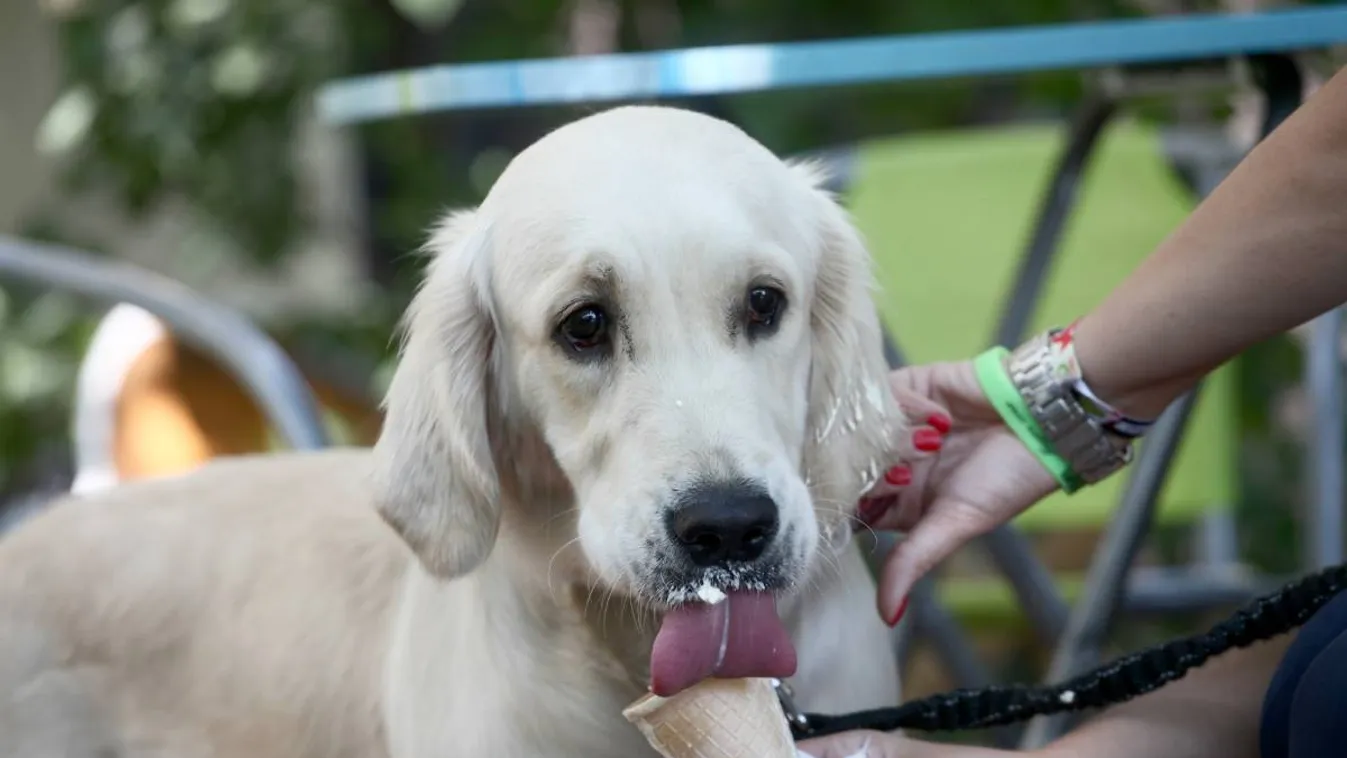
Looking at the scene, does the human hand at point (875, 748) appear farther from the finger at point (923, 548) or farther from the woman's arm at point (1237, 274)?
the woman's arm at point (1237, 274)

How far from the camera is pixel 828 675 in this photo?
1783 millimetres

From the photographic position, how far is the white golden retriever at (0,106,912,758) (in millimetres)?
1550

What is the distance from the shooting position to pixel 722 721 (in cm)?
146

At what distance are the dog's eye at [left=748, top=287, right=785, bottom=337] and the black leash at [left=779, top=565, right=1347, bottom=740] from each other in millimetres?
388

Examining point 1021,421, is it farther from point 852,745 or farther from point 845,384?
point 852,745

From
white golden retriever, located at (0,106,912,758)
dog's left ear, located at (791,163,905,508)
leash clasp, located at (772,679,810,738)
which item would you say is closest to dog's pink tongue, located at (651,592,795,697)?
white golden retriever, located at (0,106,912,758)

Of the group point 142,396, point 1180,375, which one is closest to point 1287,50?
point 1180,375

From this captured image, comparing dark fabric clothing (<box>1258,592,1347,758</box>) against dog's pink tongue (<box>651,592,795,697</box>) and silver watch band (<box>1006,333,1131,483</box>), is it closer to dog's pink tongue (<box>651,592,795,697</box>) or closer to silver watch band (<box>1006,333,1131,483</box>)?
silver watch band (<box>1006,333,1131,483</box>)

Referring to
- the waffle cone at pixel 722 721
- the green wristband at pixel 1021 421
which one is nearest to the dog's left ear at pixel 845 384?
→ the green wristband at pixel 1021 421

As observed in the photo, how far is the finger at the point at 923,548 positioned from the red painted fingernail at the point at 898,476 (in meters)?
0.04

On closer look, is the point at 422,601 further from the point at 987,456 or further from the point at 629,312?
the point at 987,456

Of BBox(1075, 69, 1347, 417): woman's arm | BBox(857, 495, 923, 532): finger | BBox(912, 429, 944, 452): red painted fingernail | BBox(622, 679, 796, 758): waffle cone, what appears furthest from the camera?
BBox(857, 495, 923, 532): finger

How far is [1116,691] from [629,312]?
0.65m

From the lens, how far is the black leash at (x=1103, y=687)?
5.47ft
